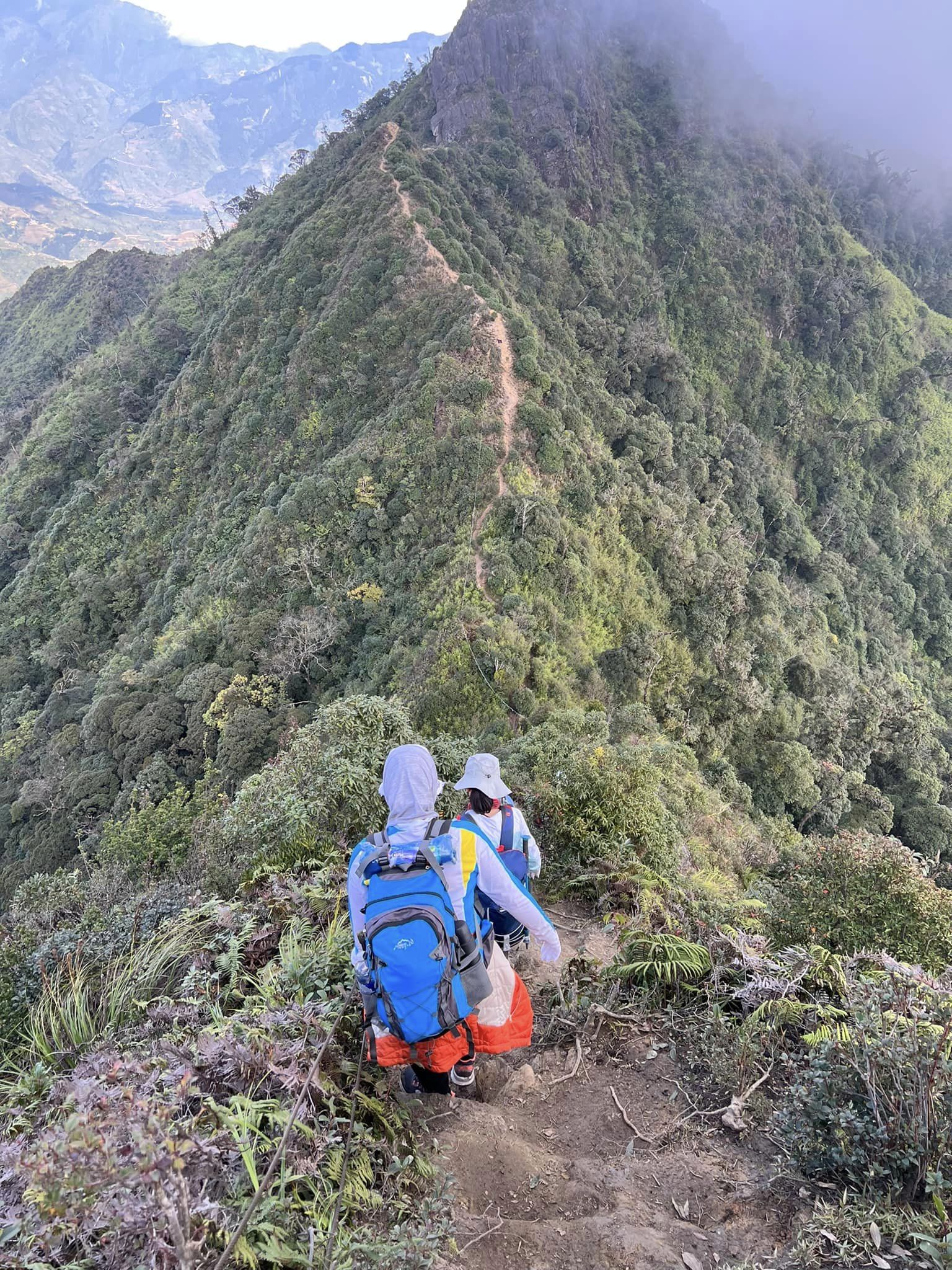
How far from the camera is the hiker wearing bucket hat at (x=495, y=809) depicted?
4348 millimetres

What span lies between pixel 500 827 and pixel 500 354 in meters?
26.0

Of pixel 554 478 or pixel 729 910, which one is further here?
pixel 554 478

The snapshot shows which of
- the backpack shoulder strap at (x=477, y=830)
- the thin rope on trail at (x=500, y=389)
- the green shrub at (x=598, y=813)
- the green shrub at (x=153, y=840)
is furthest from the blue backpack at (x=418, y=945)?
the thin rope on trail at (x=500, y=389)

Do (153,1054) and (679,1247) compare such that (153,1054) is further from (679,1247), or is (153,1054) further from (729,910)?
(729,910)

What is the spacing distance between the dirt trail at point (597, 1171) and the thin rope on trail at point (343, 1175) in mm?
528

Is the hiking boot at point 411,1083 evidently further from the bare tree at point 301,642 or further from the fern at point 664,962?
the bare tree at point 301,642

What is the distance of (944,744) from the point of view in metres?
35.1

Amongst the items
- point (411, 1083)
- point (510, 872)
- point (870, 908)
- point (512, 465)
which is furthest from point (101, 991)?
point (512, 465)

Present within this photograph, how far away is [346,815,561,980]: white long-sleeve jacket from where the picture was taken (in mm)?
3473

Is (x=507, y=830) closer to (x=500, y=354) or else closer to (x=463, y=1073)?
(x=463, y=1073)

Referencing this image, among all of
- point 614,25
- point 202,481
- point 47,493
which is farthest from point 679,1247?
point 614,25

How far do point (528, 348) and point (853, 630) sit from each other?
25325 mm

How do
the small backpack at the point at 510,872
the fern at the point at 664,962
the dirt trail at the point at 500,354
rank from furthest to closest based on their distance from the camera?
1. the dirt trail at the point at 500,354
2. the fern at the point at 664,962
3. the small backpack at the point at 510,872

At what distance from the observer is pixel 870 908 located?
518 centimetres
